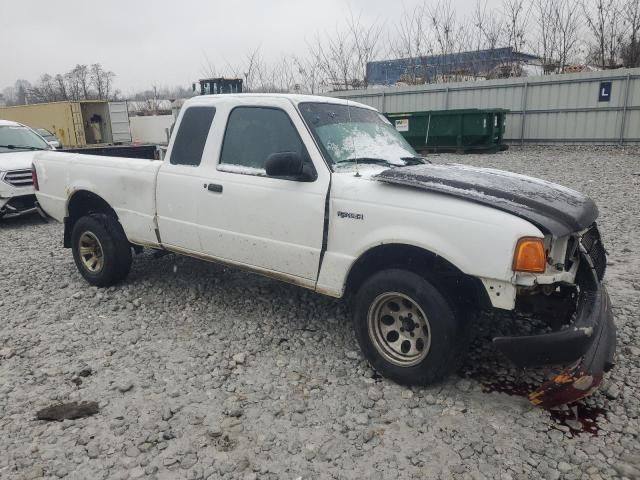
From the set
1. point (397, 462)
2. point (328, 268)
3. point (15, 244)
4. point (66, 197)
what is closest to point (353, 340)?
point (328, 268)

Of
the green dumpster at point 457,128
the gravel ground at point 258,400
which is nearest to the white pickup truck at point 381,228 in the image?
the gravel ground at point 258,400

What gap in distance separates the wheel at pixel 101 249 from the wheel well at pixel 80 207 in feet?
0.52

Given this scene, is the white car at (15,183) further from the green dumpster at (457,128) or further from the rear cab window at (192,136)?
the green dumpster at (457,128)

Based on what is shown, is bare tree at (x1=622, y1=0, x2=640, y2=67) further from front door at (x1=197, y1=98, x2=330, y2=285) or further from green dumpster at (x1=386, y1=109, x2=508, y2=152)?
front door at (x1=197, y1=98, x2=330, y2=285)

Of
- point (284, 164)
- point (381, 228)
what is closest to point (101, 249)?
point (284, 164)

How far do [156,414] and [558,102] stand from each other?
18.0 meters

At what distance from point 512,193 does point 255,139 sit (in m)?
2.04

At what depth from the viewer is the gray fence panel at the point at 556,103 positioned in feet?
53.5

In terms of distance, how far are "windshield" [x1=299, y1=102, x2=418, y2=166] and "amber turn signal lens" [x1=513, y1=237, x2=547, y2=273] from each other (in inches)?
57.6

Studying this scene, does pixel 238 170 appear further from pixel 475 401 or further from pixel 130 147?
pixel 130 147

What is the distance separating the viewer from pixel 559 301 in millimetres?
3232

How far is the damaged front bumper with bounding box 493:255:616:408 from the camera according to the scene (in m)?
2.82

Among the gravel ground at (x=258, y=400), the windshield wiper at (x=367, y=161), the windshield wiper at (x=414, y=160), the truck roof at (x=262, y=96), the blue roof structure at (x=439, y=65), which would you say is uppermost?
the blue roof structure at (x=439, y=65)

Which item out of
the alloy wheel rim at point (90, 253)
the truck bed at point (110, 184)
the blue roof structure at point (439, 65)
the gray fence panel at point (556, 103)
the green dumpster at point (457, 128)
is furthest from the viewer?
the blue roof structure at point (439, 65)
